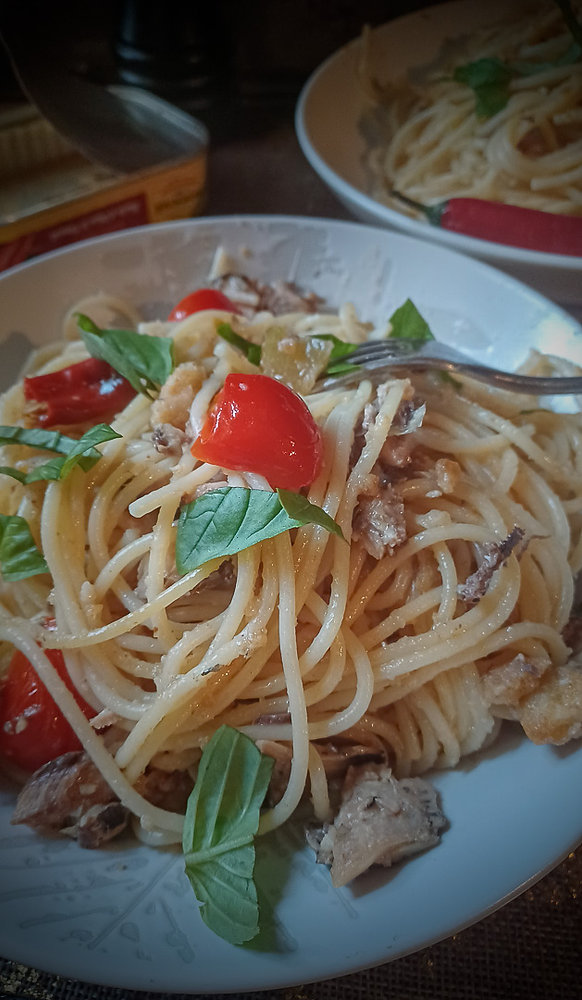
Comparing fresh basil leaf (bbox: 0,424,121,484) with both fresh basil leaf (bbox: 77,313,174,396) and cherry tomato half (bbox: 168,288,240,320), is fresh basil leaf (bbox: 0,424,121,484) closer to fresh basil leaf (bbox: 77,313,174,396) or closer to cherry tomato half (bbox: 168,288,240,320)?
fresh basil leaf (bbox: 77,313,174,396)

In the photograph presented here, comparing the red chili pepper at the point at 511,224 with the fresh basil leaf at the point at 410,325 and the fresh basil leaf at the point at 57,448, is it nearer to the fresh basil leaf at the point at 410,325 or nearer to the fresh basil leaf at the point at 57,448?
the fresh basil leaf at the point at 410,325

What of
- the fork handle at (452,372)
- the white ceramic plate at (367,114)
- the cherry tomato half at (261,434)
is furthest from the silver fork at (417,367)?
the white ceramic plate at (367,114)

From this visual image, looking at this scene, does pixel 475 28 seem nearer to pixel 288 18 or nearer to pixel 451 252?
pixel 288 18

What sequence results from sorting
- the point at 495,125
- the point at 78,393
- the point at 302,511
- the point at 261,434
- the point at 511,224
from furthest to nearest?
the point at 495,125 < the point at 511,224 < the point at 78,393 < the point at 261,434 < the point at 302,511

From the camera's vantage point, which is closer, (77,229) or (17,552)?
(17,552)

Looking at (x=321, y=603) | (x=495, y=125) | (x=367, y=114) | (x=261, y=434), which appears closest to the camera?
(x=261, y=434)

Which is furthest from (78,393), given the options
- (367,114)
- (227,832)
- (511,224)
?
(367,114)

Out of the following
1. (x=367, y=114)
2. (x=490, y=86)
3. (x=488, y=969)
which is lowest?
(x=488, y=969)

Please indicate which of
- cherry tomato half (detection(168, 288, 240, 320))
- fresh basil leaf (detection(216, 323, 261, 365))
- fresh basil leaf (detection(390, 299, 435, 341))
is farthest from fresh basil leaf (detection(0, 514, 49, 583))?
fresh basil leaf (detection(390, 299, 435, 341))

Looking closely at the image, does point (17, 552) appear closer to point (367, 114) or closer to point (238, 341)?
point (238, 341)
